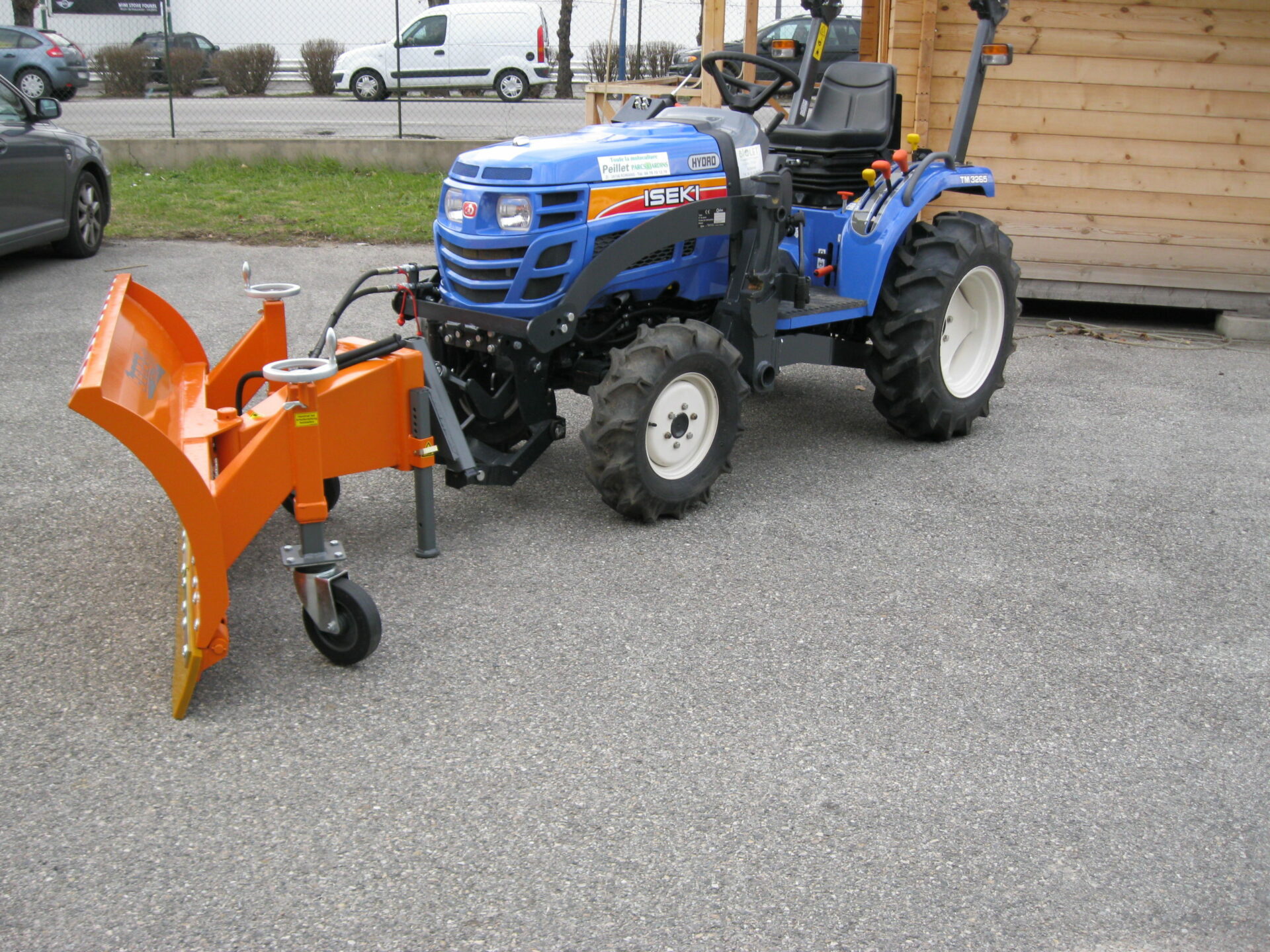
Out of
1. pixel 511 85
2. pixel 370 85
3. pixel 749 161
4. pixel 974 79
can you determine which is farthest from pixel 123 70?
pixel 749 161

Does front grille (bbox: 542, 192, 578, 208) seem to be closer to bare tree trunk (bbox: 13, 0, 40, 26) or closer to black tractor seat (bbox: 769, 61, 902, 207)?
black tractor seat (bbox: 769, 61, 902, 207)

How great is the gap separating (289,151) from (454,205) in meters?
9.74

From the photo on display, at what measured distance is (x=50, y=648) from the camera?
12.1 ft

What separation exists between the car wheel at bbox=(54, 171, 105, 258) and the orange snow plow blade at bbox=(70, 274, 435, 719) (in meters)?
5.44

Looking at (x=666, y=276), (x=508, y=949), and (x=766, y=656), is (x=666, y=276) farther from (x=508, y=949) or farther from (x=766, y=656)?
(x=508, y=949)

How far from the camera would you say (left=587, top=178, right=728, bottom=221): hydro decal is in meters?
4.53

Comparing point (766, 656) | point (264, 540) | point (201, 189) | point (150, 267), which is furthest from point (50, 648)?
point (201, 189)

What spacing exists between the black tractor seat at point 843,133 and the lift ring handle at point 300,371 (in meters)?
3.15

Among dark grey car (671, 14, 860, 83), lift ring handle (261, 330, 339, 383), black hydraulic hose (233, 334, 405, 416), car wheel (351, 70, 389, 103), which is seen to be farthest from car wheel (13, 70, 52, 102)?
lift ring handle (261, 330, 339, 383)

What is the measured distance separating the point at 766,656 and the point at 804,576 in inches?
25.4

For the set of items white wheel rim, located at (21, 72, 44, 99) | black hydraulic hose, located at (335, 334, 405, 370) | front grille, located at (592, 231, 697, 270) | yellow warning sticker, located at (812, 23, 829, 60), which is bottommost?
black hydraulic hose, located at (335, 334, 405, 370)

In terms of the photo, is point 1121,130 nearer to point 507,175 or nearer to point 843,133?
point 843,133

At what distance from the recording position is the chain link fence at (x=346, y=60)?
19.0 metres

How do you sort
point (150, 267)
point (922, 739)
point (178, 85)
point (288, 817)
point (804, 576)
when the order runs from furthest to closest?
1. point (178, 85)
2. point (150, 267)
3. point (804, 576)
4. point (922, 739)
5. point (288, 817)
